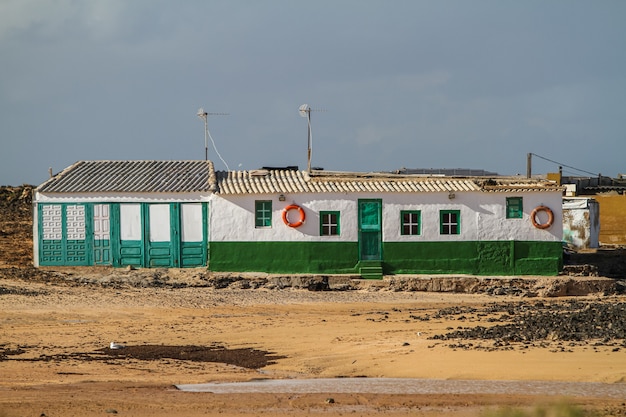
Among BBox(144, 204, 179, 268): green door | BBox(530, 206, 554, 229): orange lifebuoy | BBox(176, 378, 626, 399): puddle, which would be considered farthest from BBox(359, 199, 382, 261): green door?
BBox(176, 378, 626, 399): puddle

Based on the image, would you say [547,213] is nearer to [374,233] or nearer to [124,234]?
[374,233]

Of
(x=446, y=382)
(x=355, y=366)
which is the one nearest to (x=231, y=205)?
(x=355, y=366)

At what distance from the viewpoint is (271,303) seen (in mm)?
25938

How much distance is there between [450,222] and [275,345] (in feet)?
42.5

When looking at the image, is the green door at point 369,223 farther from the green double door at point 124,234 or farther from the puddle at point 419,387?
the puddle at point 419,387

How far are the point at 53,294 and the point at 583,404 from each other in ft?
54.7

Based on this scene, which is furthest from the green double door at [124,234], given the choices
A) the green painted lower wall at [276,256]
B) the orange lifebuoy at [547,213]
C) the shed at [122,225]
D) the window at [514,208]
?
the orange lifebuoy at [547,213]

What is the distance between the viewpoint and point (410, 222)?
98.9ft

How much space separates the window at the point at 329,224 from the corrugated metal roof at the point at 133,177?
3.36 metres

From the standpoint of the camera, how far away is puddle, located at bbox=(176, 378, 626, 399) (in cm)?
1343

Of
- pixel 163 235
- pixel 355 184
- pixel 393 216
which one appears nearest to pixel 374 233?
pixel 393 216

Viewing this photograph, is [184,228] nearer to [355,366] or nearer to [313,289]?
[313,289]

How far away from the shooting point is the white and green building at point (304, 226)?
97.8 feet

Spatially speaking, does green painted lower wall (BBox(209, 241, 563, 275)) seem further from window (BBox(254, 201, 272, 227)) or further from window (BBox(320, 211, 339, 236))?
window (BBox(254, 201, 272, 227))
